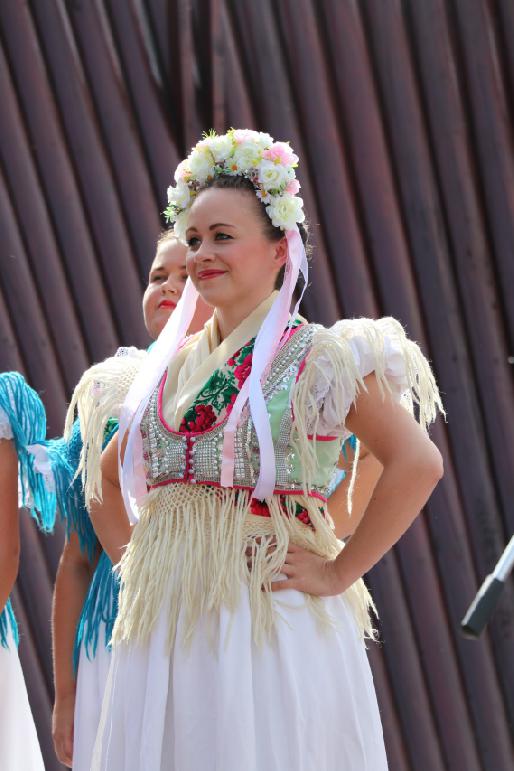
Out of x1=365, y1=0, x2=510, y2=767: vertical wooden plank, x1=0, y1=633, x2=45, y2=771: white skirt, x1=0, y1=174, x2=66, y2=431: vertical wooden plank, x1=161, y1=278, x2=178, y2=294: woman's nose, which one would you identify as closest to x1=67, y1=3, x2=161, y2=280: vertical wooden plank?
x1=0, y1=174, x2=66, y2=431: vertical wooden plank

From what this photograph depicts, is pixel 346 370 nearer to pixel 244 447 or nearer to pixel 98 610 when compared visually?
pixel 244 447

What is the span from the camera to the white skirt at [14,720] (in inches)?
104

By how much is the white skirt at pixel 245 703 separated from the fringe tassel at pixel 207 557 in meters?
0.02

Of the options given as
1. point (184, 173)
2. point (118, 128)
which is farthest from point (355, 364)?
point (118, 128)

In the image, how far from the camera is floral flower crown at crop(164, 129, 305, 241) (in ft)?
7.12

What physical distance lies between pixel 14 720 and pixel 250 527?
0.96 metres

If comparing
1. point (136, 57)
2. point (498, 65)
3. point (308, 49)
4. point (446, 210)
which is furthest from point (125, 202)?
point (498, 65)

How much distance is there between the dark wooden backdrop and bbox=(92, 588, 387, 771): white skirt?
1673 mm

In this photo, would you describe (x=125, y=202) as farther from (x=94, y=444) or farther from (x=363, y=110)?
(x=94, y=444)

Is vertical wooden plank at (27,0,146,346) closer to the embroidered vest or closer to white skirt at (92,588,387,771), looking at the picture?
the embroidered vest

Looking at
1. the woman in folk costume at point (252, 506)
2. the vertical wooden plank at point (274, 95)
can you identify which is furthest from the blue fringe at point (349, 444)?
the vertical wooden plank at point (274, 95)

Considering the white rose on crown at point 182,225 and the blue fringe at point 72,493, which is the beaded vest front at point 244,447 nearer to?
the white rose on crown at point 182,225

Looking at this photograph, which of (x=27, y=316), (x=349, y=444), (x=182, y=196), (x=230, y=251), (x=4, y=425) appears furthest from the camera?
(x=27, y=316)

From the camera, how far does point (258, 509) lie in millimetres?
2053
